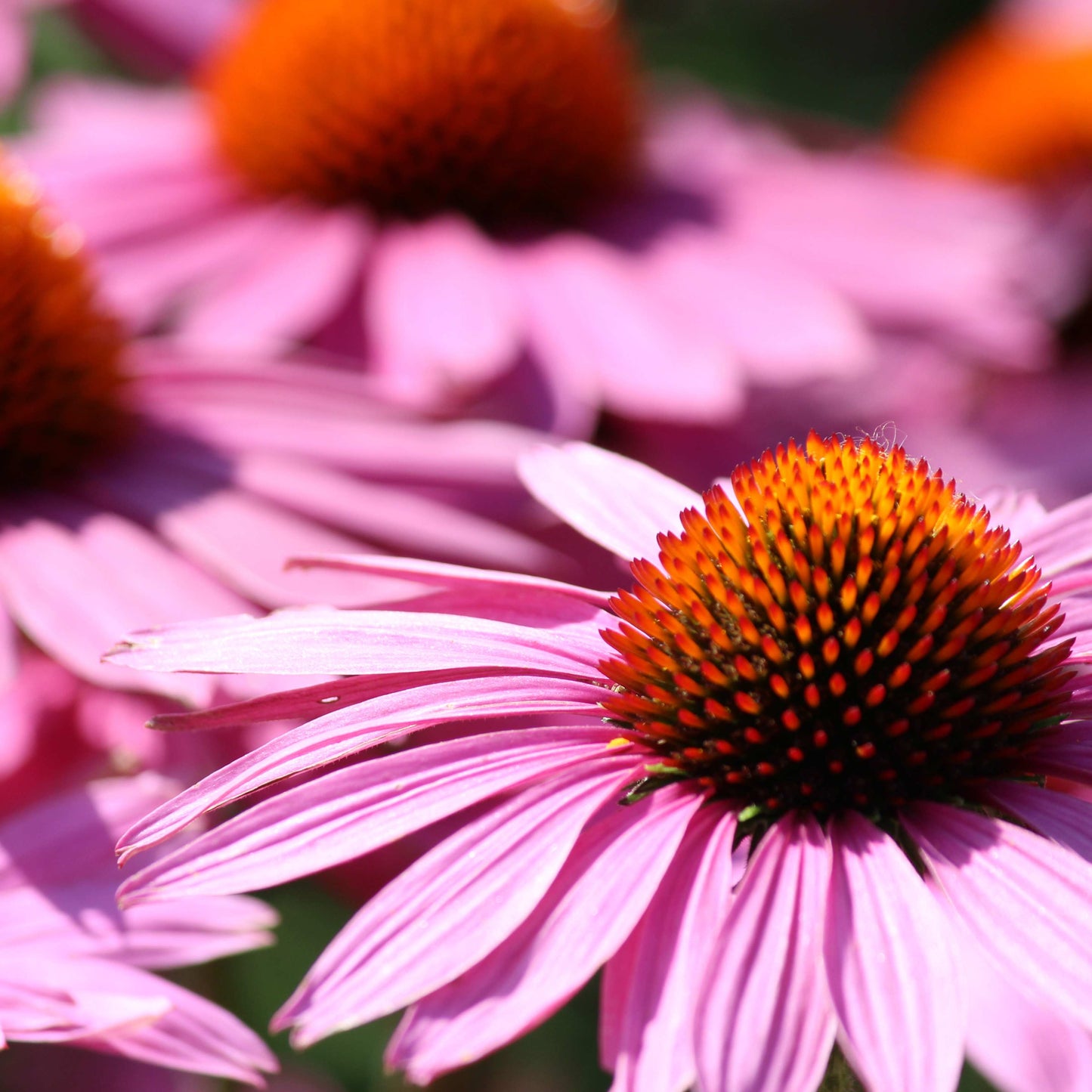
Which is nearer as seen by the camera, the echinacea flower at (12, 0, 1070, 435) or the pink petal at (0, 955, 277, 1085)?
the pink petal at (0, 955, 277, 1085)

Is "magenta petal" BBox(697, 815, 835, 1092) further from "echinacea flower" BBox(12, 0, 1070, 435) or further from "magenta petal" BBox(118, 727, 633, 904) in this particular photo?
"echinacea flower" BBox(12, 0, 1070, 435)

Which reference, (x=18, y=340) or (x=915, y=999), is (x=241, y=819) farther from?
(x=18, y=340)

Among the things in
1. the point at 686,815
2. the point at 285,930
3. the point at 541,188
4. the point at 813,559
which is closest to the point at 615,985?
the point at 686,815

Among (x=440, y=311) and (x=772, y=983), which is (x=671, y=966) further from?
(x=440, y=311)

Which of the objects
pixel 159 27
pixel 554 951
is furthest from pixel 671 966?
pixel 159 27

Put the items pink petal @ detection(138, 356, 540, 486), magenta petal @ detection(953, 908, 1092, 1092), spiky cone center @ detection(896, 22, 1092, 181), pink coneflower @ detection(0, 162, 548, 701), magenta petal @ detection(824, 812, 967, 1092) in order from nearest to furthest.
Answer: magenta petal @ detection(824, 812, 967, 1092) < magenta petal @ detection(953, 908, 1092, 1092) < pink coneflower @ detection(0, 162, 548, 701) < pink petal @ detection(138, 356, 540, 486) < spiky cone center @ detection(896, 22, 1092, 181)

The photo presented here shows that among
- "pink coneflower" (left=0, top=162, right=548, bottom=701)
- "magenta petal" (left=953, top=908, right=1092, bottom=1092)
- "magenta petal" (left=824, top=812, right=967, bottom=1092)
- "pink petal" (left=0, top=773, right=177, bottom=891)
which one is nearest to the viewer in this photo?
"magenta petal" (left=824, top=812, right=967, bottom=1092)

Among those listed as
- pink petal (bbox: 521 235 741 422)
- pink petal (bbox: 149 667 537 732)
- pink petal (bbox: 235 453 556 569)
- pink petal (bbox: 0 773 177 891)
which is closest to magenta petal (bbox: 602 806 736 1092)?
pink petal (bbox: 149 667 537 732)
